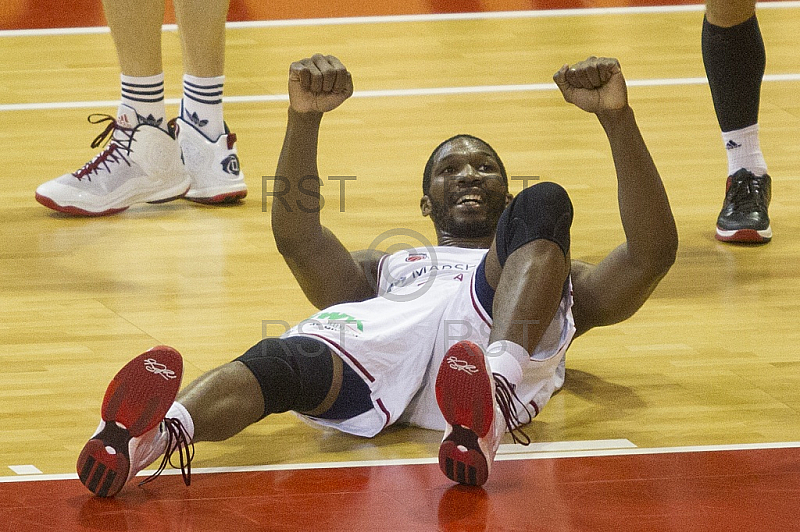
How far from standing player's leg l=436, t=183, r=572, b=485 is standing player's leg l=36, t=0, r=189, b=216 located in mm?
1549

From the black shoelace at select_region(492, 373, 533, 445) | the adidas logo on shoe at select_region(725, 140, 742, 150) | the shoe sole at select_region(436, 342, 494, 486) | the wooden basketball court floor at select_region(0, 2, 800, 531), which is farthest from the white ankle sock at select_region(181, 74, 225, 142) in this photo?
the shoe sole at select_region(436, 342, 494, 486)

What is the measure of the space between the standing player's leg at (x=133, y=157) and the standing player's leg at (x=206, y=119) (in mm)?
79

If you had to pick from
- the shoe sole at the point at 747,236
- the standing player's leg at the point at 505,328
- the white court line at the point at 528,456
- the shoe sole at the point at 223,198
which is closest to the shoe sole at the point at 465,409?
the standing player's leg at the point at 505,328

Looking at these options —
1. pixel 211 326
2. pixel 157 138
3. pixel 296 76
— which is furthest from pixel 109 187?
pixel 296 76

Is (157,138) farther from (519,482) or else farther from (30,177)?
(519,482)

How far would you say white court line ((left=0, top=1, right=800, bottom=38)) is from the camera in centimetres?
572

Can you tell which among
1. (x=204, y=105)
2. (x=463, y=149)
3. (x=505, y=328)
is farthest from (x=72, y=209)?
(x=505, y=328)

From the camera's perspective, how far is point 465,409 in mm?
1846

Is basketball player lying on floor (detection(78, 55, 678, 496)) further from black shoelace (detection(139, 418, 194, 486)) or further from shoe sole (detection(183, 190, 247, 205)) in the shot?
shoe sole (detection(183, 190, 247, 205))

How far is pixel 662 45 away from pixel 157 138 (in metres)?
2.54

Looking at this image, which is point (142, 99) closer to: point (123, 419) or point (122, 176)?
point (122, 176)

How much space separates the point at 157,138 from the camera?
351 cm

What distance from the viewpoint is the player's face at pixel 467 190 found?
2.45 metres

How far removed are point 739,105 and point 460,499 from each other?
5.62ft
